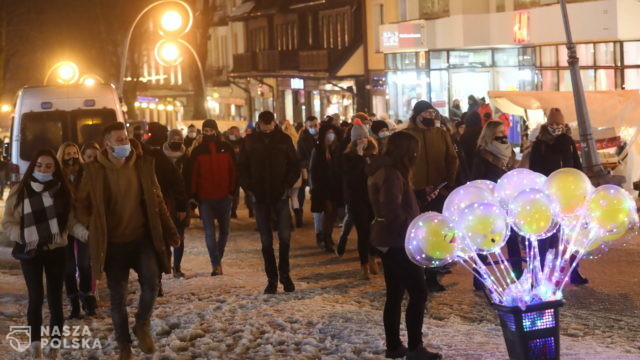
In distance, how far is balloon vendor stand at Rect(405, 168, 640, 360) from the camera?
24.5 feet

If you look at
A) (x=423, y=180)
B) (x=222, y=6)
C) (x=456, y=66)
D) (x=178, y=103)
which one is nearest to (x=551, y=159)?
(x=423, y=180)

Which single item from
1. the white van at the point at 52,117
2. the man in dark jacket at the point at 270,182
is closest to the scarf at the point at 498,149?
the man in dark jacket at the point at 270,182

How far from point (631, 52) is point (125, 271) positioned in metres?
23.8

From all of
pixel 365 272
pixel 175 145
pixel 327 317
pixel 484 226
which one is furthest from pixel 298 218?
pixel 484 226

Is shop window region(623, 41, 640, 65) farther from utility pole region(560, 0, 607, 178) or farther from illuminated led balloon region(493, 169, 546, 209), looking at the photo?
illuminated led balloon region(493, 169, 546, 209)

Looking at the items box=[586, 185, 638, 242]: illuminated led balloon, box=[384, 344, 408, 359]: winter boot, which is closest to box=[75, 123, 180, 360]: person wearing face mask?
box=[384, 344, 408, 359]: winter boot

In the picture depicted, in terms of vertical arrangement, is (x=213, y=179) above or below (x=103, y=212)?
below

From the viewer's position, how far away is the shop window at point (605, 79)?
3064 centimetres

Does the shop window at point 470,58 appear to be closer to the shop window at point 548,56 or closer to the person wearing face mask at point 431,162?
the shop window at point 548,56

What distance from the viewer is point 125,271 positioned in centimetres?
889

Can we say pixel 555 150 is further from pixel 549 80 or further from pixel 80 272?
pixel 549 80

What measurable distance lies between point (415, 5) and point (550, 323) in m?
32.5

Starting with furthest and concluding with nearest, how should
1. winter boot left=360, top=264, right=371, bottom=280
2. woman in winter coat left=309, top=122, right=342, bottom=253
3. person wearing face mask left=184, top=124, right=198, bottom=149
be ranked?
person wearing face mask left=184, top=124, right=198, bottom=149
woman in winter coat left=309, top=122, right=342, bottom=253
winter boot left=360, top=264, right=371, bottom=280

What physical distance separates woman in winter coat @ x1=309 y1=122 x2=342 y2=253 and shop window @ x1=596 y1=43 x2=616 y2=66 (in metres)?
16.3
